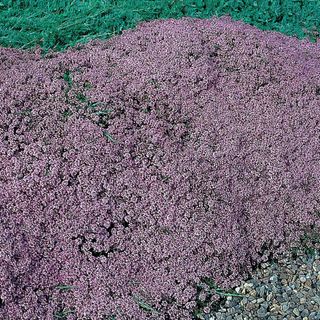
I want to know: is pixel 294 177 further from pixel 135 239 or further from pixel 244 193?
pixel 135 239

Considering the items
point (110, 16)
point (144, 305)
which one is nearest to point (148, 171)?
point (144, 305)

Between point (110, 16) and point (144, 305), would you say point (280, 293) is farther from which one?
point (110, 16)

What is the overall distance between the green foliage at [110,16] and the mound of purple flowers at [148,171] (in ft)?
1.18

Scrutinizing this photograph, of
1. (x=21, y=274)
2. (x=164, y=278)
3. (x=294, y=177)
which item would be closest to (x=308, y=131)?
(x=294, y=177)

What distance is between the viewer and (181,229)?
381 centimetres

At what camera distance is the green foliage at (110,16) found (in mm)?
5113

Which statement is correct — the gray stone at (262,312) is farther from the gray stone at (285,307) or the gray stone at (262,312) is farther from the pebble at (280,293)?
Result: the gray stone at (285,307)

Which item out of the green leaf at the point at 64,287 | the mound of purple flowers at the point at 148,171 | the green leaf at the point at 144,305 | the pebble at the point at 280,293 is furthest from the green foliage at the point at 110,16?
the pebble at the point at 280,293

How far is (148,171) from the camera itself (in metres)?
3.92

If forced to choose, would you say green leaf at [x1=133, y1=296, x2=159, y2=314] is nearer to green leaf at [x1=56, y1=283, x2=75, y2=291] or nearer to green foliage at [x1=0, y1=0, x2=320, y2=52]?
green leaf at [x1=56, y1=283, x2=75, y2=291]

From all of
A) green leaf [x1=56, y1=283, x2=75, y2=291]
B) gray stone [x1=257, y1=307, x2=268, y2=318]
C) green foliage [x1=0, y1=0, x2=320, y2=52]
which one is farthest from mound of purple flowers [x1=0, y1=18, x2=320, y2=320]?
green foliage [x1=0, y1=0, x2=320, y2=52]

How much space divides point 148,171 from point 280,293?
1133 millimetres

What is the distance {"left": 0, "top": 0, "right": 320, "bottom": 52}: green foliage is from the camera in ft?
16.8

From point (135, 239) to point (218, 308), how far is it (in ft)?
2.16
